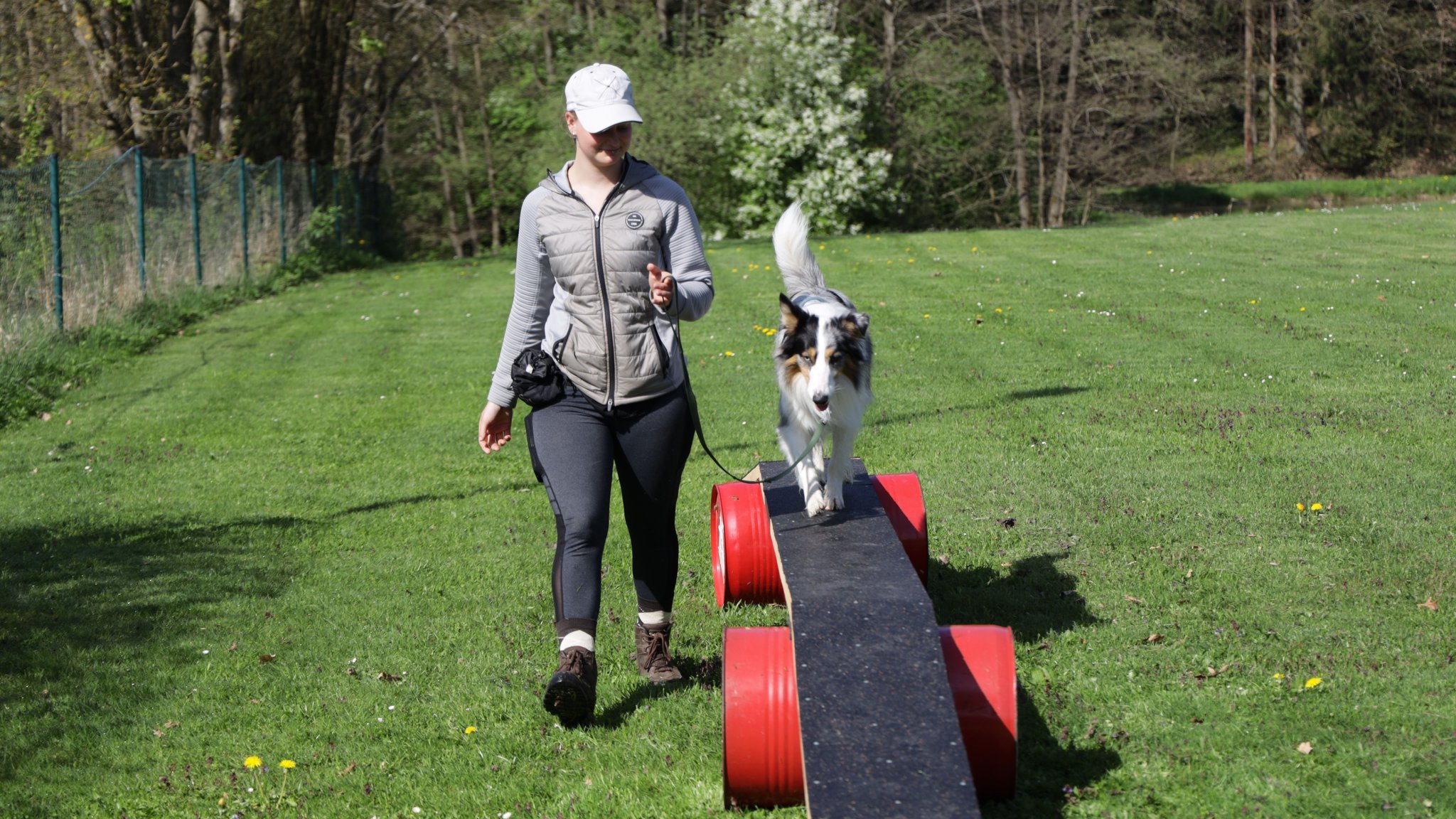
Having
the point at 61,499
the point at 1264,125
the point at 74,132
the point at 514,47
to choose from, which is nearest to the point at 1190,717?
the point at 61,499

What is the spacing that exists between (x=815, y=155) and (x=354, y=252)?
37.3 ft

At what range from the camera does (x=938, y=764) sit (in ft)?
11.1

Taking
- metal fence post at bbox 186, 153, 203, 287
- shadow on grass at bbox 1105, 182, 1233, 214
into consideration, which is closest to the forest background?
shadow on grass at bbox 1105, 182, 1233, 214

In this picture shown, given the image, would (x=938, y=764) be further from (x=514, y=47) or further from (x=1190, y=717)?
(x=514, y=47)

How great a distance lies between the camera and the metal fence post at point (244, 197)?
19.2m

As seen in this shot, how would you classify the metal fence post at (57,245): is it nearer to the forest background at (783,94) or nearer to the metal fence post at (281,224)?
the forest background at (783,94)

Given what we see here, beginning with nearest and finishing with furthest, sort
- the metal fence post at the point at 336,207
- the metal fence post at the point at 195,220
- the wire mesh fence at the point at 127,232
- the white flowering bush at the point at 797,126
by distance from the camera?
the wire mesh fence at the point at 127,232
the metal fence post at the point at 195,220
the metal fence post at the point at 336,207
the white flowering bush at the point at 797,126

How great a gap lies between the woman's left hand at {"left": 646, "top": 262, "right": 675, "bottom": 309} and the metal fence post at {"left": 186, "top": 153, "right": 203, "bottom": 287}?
48.6 feet

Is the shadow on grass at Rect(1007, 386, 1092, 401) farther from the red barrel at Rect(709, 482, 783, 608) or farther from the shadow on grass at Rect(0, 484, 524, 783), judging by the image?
the red barrel at Rect(709, 482, 783, 608)

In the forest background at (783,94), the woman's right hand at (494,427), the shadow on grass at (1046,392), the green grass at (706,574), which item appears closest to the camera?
the green grass at (706,574)

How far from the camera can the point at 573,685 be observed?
437 cm

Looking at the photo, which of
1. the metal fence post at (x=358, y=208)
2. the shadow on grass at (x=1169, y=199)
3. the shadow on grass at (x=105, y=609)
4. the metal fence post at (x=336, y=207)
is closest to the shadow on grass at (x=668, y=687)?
the shadow on grass at (x=105, y=609)

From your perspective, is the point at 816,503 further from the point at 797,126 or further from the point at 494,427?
the point at 797,126

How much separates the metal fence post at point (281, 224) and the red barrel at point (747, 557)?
1699cm
